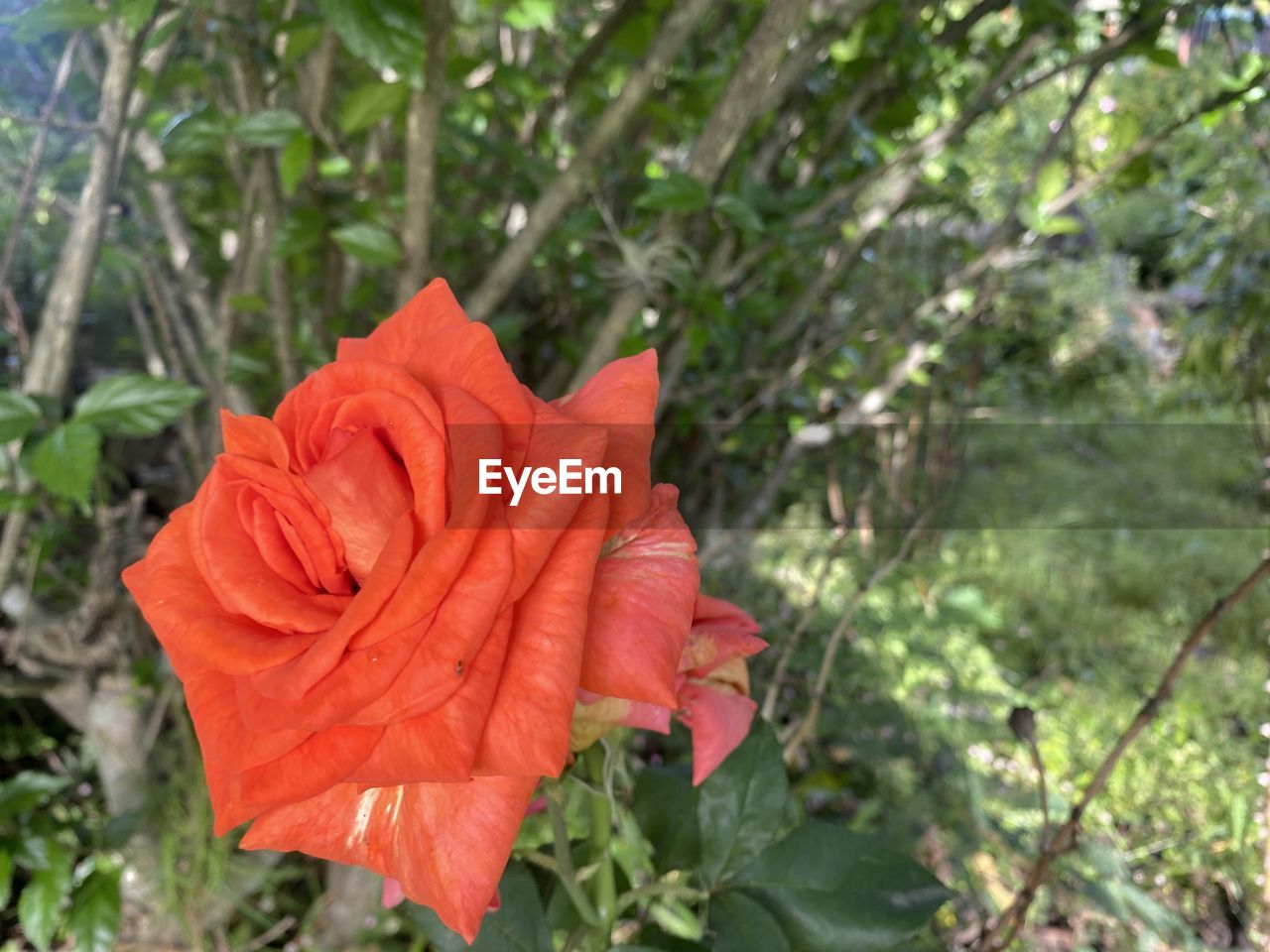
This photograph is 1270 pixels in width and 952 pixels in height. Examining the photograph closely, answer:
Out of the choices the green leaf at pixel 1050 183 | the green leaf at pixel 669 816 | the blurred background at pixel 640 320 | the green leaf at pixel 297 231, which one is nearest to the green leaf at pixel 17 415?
the blurred background at pixel 640 320

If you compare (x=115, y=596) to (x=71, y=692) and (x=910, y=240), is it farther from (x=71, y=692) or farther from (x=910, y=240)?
(x=910, y=240)

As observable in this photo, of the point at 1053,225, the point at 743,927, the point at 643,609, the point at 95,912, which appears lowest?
the point at 95,912

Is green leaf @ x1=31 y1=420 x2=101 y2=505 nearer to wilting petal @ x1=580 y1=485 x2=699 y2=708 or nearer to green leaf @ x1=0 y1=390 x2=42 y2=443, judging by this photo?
green leaf @ x1=0 y1=390 x2=42 y2=443

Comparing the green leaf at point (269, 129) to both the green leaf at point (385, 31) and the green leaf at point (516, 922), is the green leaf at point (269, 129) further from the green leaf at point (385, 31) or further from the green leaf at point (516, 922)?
the green leaf at point (516, 922)

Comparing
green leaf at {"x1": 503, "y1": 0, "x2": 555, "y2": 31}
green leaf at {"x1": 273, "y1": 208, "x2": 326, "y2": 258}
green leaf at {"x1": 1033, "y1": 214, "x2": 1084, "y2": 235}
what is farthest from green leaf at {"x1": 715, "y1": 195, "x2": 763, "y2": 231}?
green leaf at {"x1": 1033, "y1": 214, "x2": 1084, "y2": 235}

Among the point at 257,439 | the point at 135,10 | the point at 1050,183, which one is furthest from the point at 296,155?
the point at 1050,183

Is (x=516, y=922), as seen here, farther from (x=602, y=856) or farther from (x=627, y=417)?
(x=627, y=417)
